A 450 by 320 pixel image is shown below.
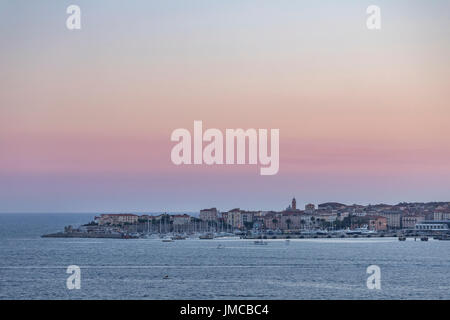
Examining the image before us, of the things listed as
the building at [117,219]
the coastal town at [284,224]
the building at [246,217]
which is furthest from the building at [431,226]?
the building at [117,219]

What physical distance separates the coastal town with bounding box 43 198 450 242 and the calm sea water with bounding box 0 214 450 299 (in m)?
22.4

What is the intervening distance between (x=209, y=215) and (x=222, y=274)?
4705cm

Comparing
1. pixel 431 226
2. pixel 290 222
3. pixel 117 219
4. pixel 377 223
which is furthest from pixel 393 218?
pixel 117 219

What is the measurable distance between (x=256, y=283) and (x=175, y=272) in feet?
15.7

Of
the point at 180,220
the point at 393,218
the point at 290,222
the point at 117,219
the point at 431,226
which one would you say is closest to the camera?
the point at 431,226

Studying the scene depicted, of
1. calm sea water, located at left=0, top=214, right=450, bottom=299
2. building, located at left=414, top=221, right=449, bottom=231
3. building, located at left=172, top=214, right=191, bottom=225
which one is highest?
building, located at left=172, top=214, right=191, bottom=225

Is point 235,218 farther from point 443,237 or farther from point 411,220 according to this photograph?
point 443,237

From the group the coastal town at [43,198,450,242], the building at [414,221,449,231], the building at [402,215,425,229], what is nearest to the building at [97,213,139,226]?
the coastal town at [43,198,450,242]

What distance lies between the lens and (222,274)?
28484 mm

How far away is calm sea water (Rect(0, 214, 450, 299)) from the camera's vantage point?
22.6 metres

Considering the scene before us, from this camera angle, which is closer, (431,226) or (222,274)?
(222,274)

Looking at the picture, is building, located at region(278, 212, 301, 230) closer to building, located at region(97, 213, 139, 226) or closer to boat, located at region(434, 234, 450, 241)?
building, located at region(97, 213, 139, 226)
